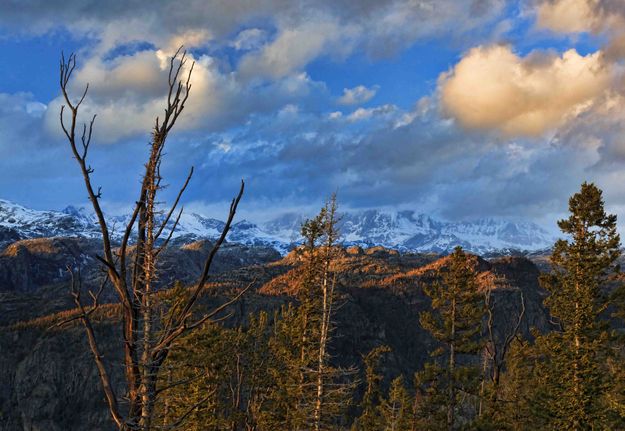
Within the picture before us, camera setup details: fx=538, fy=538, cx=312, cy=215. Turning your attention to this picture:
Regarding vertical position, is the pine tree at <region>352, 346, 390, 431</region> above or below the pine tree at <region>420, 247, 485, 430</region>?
below

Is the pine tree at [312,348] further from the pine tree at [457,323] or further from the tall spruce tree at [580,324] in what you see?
the tall spruce tree at [580,324]

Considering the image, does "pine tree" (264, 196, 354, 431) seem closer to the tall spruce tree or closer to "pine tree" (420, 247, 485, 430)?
"pine tree" (420, 247, 485, 430)

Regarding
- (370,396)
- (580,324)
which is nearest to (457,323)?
(580,324)

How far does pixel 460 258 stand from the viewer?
35.6 metres

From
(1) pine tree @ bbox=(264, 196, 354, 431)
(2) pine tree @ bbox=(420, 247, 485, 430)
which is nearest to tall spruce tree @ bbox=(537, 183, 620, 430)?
(2) pine tree @ bbox=(420, 247, 485, 430)

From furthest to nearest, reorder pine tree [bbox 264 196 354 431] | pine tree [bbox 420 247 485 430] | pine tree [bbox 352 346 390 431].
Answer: pine tree [bbox 352 346 390 431], pine tree [bbox 420 247 485 430], pine tree [bbox 264 196 354 431]

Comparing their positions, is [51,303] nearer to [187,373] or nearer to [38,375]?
[38,375]

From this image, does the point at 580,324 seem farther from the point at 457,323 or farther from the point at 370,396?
the point at 370,396

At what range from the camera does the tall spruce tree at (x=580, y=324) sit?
30469 millimetres

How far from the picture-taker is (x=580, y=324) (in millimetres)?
32625

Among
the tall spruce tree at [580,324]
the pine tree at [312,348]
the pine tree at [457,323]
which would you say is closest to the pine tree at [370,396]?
the pine tree at [457,323]

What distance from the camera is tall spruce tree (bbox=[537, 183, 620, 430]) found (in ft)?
100.0

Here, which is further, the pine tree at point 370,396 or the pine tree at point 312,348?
the pine tree at point 370,396

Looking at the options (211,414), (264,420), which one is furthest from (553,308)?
(211,414)
